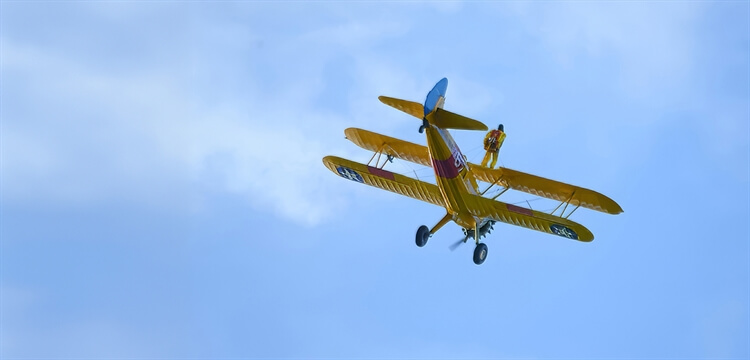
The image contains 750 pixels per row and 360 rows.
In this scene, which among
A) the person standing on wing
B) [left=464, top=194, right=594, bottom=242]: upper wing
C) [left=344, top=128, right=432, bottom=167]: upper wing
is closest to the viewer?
[left=464, top=194, right=594, bottom=242]: upper wing

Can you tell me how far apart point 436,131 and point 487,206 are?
17.6 ft

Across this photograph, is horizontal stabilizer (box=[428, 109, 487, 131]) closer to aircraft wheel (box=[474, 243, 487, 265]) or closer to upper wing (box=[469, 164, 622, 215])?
upper wing (box=[469, 164, 622, 215])

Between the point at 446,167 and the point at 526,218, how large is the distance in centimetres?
472

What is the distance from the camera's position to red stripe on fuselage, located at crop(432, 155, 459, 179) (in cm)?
5906

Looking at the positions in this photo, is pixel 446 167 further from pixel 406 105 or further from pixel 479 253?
pixel 479 253

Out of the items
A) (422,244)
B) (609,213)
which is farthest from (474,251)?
(609,213)

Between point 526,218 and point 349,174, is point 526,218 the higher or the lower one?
the lower one

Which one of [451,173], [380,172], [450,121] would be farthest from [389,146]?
[450,121]

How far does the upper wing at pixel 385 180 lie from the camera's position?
6244cm

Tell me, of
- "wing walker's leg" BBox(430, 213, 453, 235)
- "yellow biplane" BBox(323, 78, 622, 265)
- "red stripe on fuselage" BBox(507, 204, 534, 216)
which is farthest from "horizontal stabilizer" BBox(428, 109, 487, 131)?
"wing walker's leg" BBox(430, 213, 453, 235)

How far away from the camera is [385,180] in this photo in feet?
207

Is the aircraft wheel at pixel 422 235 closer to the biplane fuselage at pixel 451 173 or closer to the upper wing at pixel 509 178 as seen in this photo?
the biplane fuselage at pixel 451 173

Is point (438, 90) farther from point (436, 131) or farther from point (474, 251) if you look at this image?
point (474, 251)

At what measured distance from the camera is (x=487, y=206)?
6116 cm
